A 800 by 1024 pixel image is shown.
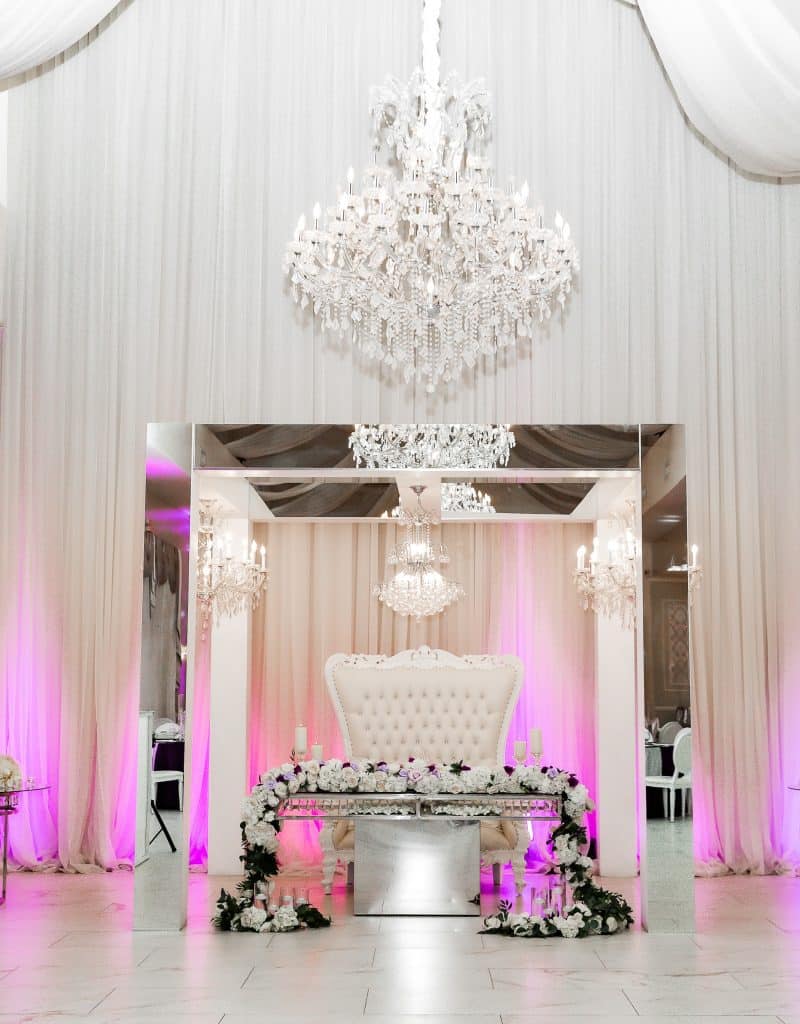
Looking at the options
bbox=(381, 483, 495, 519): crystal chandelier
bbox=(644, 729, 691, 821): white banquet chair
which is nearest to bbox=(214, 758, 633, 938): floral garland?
bbox=(644, 729, 691, 821): white banquet chair

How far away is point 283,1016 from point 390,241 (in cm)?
386

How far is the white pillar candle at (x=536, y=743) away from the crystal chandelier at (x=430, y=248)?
2.06 meters

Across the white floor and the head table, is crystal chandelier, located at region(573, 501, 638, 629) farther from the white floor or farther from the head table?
the white floor

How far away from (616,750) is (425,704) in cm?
115

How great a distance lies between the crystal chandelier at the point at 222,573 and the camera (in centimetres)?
618

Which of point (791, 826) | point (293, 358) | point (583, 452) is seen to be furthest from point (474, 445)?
point (791, 826)

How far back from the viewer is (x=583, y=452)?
5.49 meters

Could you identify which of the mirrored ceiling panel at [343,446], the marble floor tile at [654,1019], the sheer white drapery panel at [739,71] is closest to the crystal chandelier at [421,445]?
the mirrored ceiling panel at [343,446]

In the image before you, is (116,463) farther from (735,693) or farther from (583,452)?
(735,693)

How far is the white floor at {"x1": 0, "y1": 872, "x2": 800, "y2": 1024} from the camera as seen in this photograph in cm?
403

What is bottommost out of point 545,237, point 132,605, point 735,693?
point 735,693

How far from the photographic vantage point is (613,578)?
678cm

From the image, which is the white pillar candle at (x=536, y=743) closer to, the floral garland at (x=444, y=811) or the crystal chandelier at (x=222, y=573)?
the floral garland at (x=444, y=811)

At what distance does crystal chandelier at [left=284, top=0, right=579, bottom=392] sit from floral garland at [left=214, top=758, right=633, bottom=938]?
234cm
